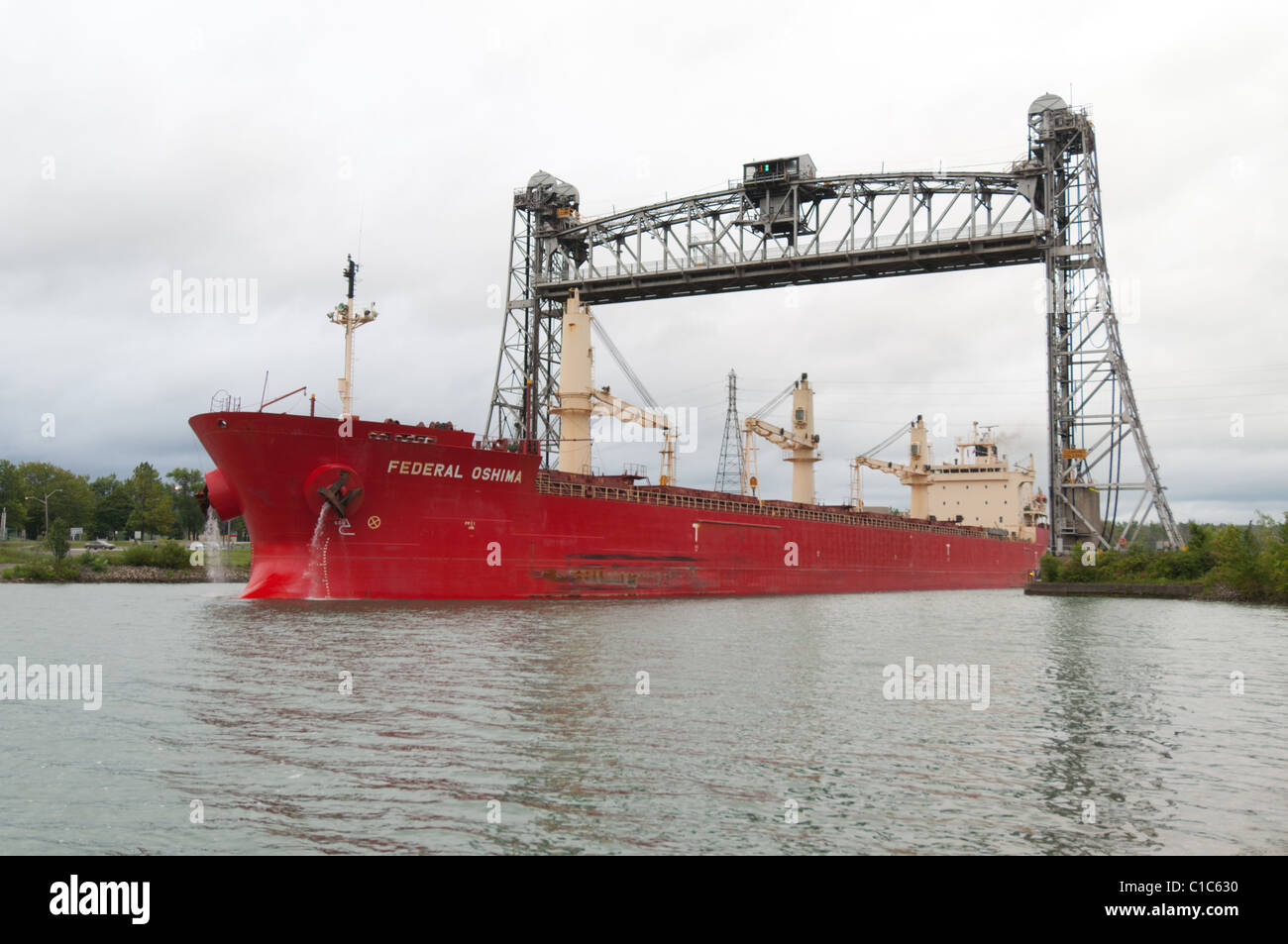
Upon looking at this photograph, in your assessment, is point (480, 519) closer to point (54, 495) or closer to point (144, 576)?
point (144, 576)

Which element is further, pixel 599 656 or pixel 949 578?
pixel 949 578

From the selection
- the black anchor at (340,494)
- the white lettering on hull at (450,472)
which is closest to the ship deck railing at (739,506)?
the white lettering on hull at (450,472)

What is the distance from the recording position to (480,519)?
74.6 ft

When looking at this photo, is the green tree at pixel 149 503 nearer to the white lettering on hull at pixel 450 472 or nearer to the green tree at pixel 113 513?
the green tree at pixel 113 513

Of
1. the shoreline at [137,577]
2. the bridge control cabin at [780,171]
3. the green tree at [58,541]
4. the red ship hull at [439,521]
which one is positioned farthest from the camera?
the green tree at [58,541]

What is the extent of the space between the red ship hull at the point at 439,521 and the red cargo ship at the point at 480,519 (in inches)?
1.4

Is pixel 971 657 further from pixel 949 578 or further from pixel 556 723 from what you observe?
pixel 949 578

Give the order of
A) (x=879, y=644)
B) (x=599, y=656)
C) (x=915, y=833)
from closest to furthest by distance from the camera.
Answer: (x=915, y=833)
(x=599, y=656)
(x=879, y=644)

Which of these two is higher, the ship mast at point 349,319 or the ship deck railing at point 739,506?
Answer: the ship mast at point 349,319

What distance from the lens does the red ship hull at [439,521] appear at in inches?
798

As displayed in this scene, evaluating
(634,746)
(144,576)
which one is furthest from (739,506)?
(144,576)
